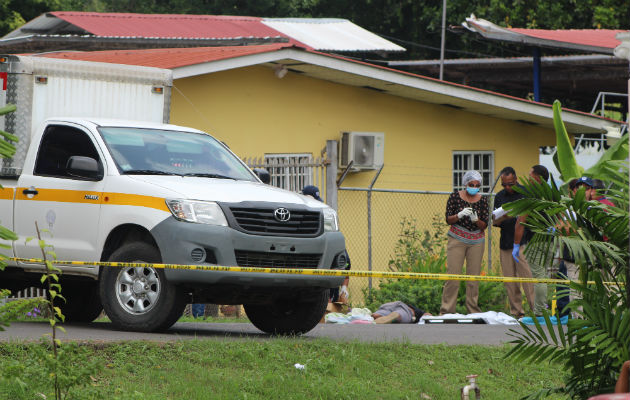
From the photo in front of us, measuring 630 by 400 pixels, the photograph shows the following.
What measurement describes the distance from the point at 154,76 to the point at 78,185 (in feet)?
9.10

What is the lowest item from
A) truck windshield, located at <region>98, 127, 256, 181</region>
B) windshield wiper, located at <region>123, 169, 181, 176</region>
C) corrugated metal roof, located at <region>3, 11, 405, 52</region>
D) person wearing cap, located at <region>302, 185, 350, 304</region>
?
person wearing cap, located at <region>302, 185, 350, 304</region>

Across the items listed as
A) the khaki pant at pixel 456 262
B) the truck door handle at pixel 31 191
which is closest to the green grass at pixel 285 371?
the truck door handle at pixel 31 191

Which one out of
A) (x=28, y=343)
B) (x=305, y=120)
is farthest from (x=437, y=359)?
(x=305, y=120)

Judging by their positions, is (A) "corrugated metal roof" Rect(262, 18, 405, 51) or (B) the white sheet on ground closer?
(B) the white sheet on ground

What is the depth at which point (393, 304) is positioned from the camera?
14.7 meters

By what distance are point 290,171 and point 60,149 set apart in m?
6.63

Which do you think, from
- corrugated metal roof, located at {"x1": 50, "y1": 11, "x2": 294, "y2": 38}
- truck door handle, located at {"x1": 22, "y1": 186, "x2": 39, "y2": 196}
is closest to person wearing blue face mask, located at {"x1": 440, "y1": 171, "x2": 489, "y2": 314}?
truck door handle, located at {"x1": 22, "y1": 186, "x2": 39, "y2": 196}

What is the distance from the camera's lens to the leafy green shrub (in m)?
15.6

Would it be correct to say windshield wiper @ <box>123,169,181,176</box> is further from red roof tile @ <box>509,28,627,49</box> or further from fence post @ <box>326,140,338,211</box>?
red roof tile @ <box>509,28,627,49</box>

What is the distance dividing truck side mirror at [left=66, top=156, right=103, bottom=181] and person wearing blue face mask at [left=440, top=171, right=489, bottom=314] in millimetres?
5435

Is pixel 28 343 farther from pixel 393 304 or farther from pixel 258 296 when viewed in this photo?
pixel 393 304

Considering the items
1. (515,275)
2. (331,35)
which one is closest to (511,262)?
(515,275)

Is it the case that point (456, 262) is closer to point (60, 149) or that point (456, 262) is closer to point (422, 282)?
point (422, 282)

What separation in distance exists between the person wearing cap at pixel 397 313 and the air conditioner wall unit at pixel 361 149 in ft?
13.2
